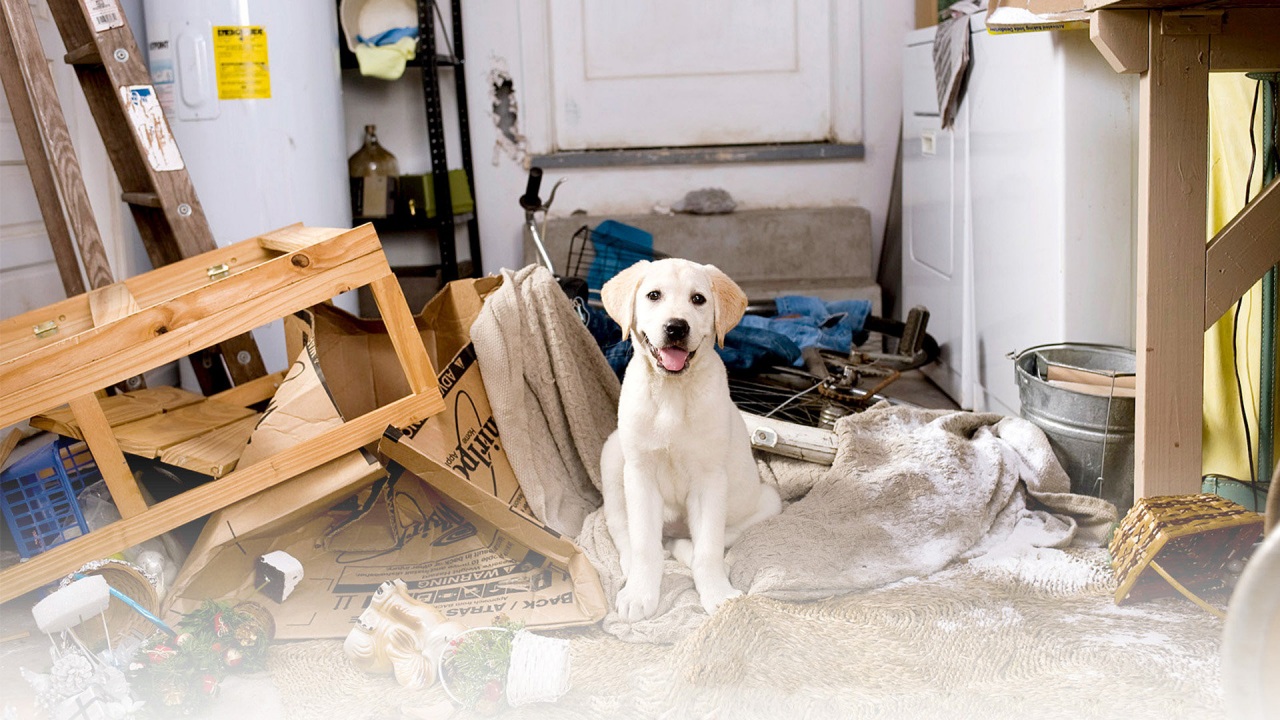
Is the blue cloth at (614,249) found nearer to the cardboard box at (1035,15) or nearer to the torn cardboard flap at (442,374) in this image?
the torn cardboard flap at (442,374)

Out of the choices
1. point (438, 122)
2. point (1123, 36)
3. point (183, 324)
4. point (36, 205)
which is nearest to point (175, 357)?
point (183, 324)

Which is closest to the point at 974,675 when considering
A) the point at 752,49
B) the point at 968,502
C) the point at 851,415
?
the point at 968,502

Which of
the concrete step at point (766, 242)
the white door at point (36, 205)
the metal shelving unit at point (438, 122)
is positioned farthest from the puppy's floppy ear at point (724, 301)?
the concrete step at point (766, 242)

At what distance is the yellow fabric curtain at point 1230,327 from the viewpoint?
218 cm

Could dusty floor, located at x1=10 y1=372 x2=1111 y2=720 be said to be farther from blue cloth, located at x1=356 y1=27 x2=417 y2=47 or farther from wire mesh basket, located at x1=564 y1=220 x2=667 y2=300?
blue cloth, located at x1=356 y1=27 x2=417 y2=47

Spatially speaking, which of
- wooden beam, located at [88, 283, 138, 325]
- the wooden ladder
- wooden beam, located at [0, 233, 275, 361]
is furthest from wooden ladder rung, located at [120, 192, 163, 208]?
wooden beam, located at [88, 283, 138, 325]

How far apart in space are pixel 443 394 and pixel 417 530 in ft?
1.05

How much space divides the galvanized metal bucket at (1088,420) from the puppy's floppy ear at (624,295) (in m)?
1.00

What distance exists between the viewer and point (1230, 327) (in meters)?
2.26

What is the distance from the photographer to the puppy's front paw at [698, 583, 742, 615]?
1.91 m

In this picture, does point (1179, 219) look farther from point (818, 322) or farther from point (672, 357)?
point (818, 322)

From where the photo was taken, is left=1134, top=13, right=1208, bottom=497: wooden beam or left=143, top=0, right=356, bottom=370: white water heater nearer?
left=1134, top=13, right=1208, bottom=497: wooden beam

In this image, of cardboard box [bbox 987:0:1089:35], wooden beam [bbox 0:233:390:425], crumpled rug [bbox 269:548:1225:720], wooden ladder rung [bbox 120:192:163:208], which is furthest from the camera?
wooden ladder rung [bbox 120:192:163:208]

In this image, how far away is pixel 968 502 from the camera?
226cm
